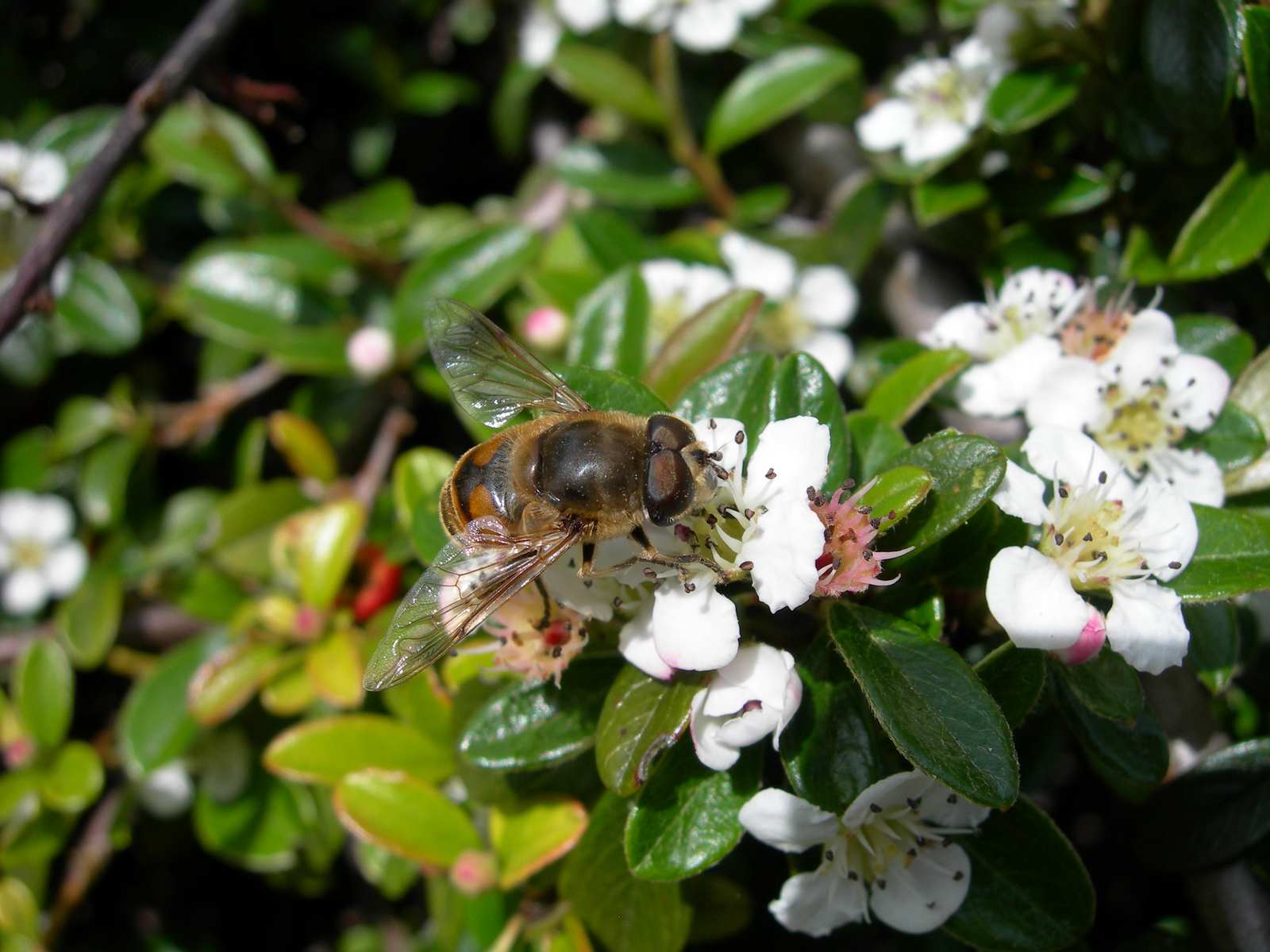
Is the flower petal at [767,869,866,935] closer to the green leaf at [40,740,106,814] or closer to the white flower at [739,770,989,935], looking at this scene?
the white flower at [739,770,989,935]

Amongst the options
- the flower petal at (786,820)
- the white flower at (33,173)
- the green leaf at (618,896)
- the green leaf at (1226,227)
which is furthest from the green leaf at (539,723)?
the white flower at (33,173)

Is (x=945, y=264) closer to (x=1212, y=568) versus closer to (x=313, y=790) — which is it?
(x=1212, y=568)

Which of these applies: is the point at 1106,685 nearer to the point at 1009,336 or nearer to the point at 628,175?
the point at 1009,336

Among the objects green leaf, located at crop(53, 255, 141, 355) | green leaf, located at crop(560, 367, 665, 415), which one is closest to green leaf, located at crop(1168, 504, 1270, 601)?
green leaf, located at crop(560, 367, 665, 415)

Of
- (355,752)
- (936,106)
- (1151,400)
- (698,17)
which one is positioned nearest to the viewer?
(1151,400)

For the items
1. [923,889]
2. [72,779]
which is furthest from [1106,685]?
[72,779]

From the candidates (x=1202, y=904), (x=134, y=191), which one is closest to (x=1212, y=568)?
(x=1202, y=904)
